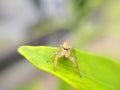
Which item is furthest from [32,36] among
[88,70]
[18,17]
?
[88,70]

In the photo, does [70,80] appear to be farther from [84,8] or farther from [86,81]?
[84,8]

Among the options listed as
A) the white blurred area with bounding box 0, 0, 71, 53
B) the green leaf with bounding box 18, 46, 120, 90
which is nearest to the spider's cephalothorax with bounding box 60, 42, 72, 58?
the green leaf with bounding box 18, 46, 120, 90

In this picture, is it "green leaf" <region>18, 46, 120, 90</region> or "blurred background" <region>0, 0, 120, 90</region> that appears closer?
"green leaf" <region>18, 46, 120, 90</region>

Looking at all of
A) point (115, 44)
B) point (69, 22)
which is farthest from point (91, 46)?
point (69, 22)

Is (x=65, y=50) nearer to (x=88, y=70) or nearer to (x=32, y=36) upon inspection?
(x=88, y=70)

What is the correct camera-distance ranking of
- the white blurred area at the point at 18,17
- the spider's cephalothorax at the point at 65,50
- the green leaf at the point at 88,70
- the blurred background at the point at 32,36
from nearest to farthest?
the green leaf at the point at 88,70, the spider's cephalothorax at the point at 65,50, the blurred background at the point at 32,36, the white blurred area at the point at 18,17

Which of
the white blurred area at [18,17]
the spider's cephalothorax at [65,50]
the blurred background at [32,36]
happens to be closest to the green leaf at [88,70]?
the spider's cephalothorax at [65,50]

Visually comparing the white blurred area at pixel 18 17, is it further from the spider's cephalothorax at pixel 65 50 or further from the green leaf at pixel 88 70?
the green leaf at pixel 88 70

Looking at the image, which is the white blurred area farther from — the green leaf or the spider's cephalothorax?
the green leaf
